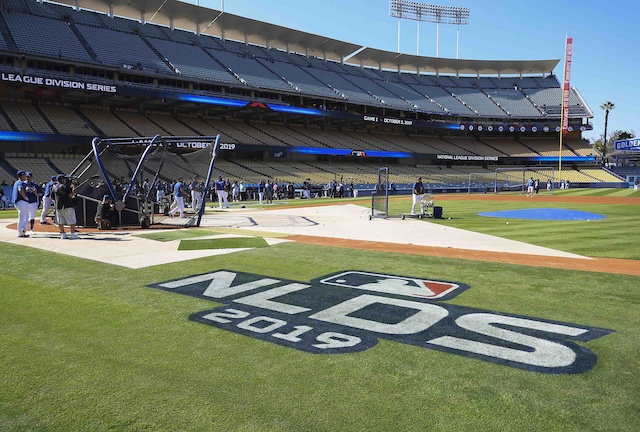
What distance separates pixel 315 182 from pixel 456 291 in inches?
1638

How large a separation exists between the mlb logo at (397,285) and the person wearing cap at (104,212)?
10.7m

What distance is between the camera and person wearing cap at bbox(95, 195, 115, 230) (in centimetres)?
1522

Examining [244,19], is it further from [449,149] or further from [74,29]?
[449,149]

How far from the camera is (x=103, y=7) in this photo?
52906 mm

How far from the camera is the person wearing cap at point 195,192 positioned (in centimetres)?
2319

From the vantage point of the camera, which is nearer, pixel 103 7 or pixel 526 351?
pixel 526 351

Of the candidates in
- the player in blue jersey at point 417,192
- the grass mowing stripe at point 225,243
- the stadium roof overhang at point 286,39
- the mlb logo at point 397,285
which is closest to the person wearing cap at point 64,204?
the grass mowing stripe at point 225,243

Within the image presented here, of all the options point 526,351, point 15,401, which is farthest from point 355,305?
point 15,401

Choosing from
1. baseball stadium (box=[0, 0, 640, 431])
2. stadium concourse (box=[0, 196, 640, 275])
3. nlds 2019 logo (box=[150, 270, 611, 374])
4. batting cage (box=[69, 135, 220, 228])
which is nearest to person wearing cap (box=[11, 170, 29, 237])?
baseball stadium (box=[0, 0, 640, 431])

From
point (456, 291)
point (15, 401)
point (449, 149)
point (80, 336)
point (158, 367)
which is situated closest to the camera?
point (15, 401)

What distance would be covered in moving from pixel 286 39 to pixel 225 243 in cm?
5929

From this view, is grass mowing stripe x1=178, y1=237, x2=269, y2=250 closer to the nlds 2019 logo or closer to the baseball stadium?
the baseball stadium

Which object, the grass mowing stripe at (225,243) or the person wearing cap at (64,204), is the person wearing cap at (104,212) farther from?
the grass mowing stripe at (225,243)

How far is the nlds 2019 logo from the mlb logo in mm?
15
